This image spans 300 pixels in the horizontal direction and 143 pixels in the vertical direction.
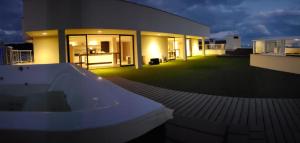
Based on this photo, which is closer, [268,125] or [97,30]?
[268,125]

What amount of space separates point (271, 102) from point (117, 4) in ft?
34.2

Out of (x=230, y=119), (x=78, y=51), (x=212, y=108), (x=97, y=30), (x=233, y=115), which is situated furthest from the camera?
(x=78, y=51)

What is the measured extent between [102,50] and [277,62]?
448 inches

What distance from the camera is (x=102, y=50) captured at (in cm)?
1686

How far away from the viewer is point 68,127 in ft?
4.63

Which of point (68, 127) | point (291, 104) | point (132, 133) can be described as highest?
point (68, 127)

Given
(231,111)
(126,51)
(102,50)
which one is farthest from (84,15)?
(231,111)

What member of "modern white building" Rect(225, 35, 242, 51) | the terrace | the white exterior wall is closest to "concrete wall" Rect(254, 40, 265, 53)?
the terrace

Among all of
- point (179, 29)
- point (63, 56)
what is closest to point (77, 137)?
point (63, 56)

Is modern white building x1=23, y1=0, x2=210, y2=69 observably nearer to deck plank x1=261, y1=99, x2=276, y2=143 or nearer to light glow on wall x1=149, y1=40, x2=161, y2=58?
light glow on wall x1=149, y1=40, x2=161, y2=58

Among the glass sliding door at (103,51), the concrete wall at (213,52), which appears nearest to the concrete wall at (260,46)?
the glass sliding door at (103,51)

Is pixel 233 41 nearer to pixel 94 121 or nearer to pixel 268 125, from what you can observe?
pixel 268 125

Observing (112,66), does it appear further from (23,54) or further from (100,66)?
(23,54)

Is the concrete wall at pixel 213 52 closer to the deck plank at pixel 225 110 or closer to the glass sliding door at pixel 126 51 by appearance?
the glass sliding door at pixel 126 51
